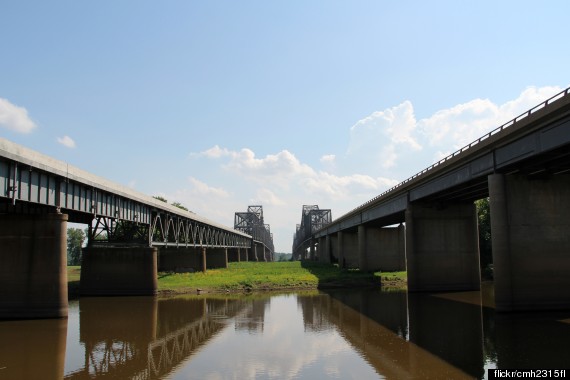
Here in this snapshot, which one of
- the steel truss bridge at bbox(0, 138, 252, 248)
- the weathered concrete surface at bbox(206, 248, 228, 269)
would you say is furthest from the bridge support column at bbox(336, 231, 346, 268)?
the steel truss bridge at bbox(0, 138, 252, 248)

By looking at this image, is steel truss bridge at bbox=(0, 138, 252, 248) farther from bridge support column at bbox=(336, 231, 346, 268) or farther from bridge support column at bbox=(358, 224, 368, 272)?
bridge support column at bbox=(336, 231, 346, 268)

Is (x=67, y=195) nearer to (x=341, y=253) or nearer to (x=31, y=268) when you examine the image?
(x=31, y=268)

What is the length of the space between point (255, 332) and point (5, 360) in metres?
10.8

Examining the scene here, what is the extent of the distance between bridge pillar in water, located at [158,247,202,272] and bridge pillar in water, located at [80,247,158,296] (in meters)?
28.7

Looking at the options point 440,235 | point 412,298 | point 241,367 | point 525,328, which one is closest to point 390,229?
point 440,235

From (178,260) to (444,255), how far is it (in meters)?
43.0

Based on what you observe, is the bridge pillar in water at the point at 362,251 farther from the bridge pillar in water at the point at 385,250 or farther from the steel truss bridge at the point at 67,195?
the steel truss bridge at the point at 67,195

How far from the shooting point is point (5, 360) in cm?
Result: 1780

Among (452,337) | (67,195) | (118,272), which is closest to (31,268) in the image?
(67,195)

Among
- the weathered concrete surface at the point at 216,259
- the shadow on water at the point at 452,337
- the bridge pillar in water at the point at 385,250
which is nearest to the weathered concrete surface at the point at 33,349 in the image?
the shadow on water at the point at 452,337

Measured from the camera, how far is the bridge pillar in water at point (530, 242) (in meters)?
28.7

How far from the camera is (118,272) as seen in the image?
45.0 m

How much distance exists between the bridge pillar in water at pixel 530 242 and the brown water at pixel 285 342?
1.96 m

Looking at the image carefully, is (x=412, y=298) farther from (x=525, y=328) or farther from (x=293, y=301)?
(x=525, y=328)
